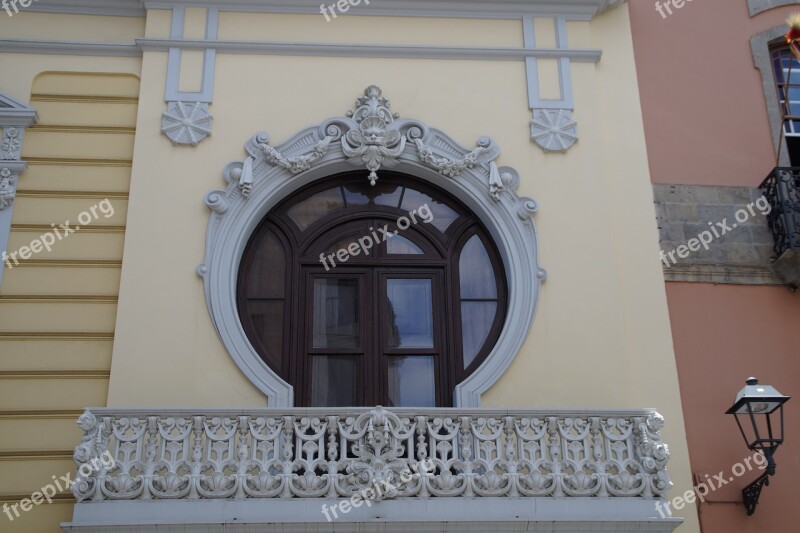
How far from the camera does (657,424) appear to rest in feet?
30.1

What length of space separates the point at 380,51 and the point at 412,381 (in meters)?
3.69

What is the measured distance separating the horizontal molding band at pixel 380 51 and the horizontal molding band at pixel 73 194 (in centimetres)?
170

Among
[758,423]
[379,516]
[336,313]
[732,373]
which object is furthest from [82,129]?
[758,423]

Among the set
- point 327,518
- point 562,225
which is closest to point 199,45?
point 562,225

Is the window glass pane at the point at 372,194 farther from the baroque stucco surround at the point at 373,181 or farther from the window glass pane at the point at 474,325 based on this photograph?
the window glass pane at the point at 474,325

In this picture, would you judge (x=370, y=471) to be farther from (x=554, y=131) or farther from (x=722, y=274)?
(x=722, y=274)

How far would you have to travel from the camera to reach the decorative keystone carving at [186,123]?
35.7 ft

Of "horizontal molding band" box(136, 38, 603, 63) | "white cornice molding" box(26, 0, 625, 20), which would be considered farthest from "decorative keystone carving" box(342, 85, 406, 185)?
"white cornice molding" box(26, 0, 625, 20)

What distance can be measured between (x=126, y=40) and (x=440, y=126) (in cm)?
361

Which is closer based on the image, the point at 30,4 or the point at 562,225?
the point at 562,225

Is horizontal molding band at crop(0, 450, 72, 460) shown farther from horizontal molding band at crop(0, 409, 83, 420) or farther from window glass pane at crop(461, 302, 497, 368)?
window glass pane at crop(461, 302, 497, 368)

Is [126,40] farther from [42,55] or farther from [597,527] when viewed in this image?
[597,527]

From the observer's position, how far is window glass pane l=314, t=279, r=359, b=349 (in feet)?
33.9

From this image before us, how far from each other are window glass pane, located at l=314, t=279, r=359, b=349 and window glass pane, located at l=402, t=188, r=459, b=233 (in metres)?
1.06
